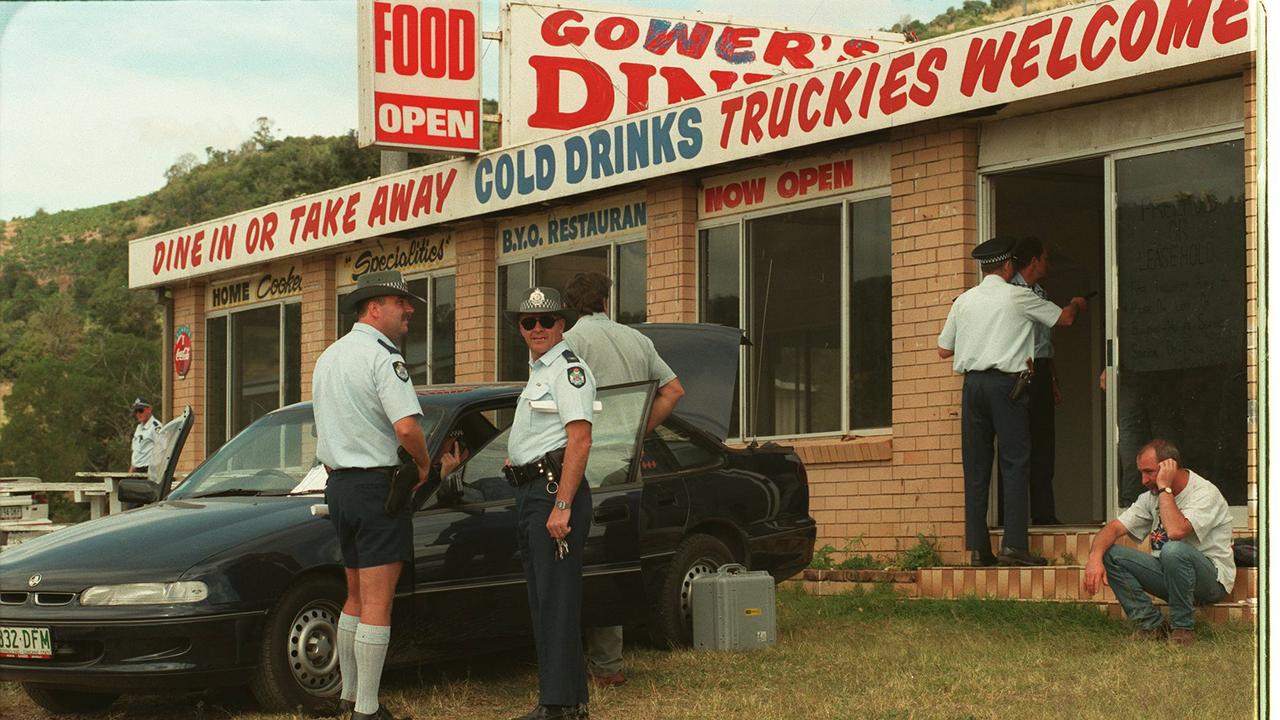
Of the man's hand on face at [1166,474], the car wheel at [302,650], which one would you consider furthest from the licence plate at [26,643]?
the man's hand on face at [1166,474]

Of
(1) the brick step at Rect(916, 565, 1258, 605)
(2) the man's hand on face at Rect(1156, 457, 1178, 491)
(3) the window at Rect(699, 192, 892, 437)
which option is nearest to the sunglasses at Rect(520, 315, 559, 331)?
(2) the man's hand on face at Rect(1156, 457, 1178, 491)

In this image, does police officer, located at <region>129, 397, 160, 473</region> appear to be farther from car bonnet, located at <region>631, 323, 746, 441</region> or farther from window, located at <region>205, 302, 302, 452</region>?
car bonnet, located at <region>631, 323, 746, 441</region>

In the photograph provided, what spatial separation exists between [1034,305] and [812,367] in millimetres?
3061

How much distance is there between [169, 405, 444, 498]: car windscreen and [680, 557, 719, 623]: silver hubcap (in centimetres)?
176

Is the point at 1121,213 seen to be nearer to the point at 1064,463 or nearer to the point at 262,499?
the point at 1064,463

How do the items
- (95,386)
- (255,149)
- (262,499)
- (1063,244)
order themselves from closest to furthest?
(262,499)
(1063,244)
(95,386)
(255,149)

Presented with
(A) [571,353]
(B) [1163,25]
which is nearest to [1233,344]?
(B) [1163,25]

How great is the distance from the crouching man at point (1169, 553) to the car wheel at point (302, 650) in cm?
387

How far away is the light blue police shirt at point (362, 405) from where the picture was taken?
7102 millimetres

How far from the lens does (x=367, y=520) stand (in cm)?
707

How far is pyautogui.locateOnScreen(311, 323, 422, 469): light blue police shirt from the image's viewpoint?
23.3 feet

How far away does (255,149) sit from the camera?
6744 cm

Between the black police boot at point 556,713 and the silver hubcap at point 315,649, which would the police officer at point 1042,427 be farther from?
the silver hubcap at point 315,649

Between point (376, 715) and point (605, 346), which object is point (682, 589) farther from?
point (376, 715)
